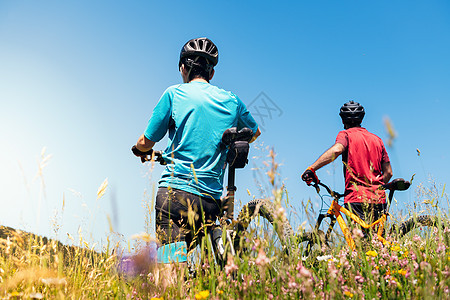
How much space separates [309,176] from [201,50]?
8.83 ft

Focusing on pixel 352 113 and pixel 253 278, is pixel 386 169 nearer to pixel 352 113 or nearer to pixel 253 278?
pixel 352 113

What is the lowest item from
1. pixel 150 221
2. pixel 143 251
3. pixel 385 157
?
pixel 143 251

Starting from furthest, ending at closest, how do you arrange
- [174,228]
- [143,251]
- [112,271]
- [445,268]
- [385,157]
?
[385,157] < [174,228] < [112,271] < [143,251] < [445,268]

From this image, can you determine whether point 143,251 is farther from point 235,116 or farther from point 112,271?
point 235,116

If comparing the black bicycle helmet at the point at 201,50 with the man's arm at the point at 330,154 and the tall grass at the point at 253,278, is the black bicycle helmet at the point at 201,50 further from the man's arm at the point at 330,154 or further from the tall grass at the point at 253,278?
the man's arm at the point at 330,154

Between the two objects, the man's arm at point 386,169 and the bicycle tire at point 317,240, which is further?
the man's arm at point 386,169

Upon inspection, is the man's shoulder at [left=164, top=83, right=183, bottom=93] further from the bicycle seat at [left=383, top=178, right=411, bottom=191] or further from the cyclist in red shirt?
the bicycle seat at [left=383, top=178, right=411, bottom=191]

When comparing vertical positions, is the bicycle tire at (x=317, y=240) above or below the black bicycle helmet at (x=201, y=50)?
below

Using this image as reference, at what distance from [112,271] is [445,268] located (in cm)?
226

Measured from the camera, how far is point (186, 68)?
4.00m

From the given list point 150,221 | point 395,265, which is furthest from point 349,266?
point 150,221

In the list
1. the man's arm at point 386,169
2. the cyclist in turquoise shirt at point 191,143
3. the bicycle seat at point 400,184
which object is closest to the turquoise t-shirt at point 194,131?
the cyclist in turquoise shirt at point 191,143

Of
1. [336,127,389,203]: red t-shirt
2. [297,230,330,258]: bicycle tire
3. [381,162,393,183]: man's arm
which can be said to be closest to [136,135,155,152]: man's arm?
[297,230,330,258]: bicycle tire

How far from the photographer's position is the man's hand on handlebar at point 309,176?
5.58 meters
